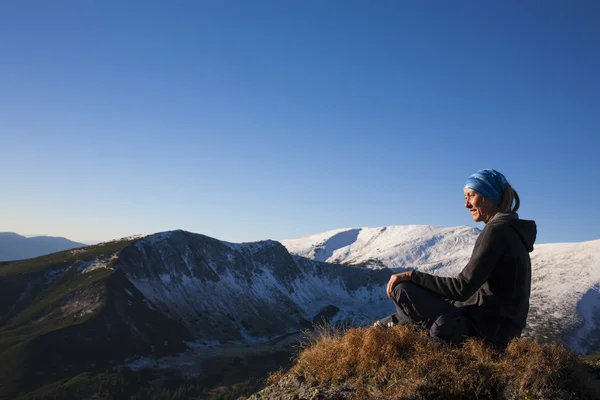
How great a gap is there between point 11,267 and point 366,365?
231m

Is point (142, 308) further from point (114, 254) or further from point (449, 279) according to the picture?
point (449, 279)

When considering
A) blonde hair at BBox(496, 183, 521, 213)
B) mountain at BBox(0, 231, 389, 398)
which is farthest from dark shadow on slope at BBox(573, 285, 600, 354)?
blonde hair at BBox(496, 183, 521, 213)

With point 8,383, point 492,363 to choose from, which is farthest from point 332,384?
point 8,383

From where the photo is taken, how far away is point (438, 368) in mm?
6238

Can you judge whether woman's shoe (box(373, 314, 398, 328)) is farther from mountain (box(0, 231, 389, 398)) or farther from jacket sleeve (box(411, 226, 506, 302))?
mountain (box(0, 231, 389, 398))

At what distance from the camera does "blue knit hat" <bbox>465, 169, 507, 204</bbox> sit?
749 cm

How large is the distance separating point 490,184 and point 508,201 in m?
0.42

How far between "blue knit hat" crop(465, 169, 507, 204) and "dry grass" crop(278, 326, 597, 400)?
237 cm

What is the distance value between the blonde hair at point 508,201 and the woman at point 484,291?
10cm

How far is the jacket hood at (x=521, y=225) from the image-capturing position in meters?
6.89

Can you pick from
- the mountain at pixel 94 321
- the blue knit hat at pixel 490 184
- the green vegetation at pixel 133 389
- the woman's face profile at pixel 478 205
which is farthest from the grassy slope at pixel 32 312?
the blue knit hat at pixel 490 184

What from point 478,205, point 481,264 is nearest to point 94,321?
point 478,205

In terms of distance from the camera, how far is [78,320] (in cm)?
16275

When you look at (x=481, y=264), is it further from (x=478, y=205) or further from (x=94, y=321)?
(x=94, y=321)
